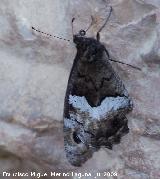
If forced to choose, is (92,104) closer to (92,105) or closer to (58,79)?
(92,105)

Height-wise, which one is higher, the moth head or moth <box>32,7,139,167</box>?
the moth head

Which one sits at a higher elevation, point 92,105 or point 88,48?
point 88,48

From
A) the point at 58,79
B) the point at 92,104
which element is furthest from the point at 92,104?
the point at 58,79

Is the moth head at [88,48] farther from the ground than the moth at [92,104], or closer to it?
farther from the ground

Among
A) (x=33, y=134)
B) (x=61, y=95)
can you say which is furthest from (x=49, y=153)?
(x=61, y=95)
